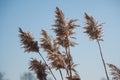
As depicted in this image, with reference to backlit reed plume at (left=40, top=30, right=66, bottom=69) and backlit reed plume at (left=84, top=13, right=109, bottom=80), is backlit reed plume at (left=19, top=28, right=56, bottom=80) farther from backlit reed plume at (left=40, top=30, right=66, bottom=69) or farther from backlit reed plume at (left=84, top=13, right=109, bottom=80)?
backlit reed plume at (left=84, top=13, right=109, bottom=80)

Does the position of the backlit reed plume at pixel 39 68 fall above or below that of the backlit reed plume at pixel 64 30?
below

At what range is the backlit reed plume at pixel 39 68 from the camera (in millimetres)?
26703

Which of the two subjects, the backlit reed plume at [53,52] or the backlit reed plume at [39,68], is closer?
the backlit reed plume at [53,52]

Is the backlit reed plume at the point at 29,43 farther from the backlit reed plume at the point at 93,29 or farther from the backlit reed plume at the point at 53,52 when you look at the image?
the backlit reed plume at the point at 93,29

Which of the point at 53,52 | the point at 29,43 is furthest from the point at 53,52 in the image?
the point at 29,43

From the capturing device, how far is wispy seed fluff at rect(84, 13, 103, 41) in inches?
1163

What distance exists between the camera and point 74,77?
2358 centimetres

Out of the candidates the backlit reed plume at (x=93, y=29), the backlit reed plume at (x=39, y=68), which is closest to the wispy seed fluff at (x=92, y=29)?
the backlit reed plume at (x=93, y=29)

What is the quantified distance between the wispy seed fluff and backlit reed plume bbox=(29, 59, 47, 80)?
25.4ft

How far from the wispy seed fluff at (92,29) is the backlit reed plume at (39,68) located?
773cm

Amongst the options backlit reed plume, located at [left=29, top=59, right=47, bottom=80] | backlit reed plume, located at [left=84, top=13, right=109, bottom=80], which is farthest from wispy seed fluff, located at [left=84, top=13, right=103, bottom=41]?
backlit reed plume, located at [left=29, top=59, right=47, bottom=80]

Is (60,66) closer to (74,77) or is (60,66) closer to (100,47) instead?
(74,77)

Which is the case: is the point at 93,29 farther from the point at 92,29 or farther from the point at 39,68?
the point at 39,68

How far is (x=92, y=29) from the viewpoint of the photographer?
98.0 ft
